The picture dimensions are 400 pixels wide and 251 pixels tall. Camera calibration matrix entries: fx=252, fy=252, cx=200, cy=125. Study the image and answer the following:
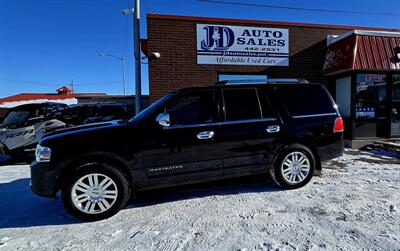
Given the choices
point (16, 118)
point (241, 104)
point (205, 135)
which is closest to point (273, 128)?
point (241, 104)

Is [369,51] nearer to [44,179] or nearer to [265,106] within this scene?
[265,106]

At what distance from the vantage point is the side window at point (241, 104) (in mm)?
4043

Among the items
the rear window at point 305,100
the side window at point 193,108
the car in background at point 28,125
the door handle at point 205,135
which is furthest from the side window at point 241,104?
the car in background at point 28,125

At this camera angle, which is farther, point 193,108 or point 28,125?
point 28,125

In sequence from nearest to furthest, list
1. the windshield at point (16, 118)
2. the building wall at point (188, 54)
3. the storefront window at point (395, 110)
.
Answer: the windshield at point (16, 118) → the storefront window at point (395, 110) → the building wall at point (188, 54)

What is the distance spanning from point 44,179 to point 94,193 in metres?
0.67

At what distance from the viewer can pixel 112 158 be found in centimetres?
350

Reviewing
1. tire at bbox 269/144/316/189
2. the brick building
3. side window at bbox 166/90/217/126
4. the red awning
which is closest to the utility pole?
the brick building

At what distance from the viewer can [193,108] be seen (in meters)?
3.96

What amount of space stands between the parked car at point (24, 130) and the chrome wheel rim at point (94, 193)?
5278mm

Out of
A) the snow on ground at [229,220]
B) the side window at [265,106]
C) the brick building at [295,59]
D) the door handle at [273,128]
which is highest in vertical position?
the brick building at [295,59]

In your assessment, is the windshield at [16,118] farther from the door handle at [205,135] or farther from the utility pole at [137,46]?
the door handle at [205,135]

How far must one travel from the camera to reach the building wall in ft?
28.3

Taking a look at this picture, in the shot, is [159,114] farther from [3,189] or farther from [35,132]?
[35,132]
